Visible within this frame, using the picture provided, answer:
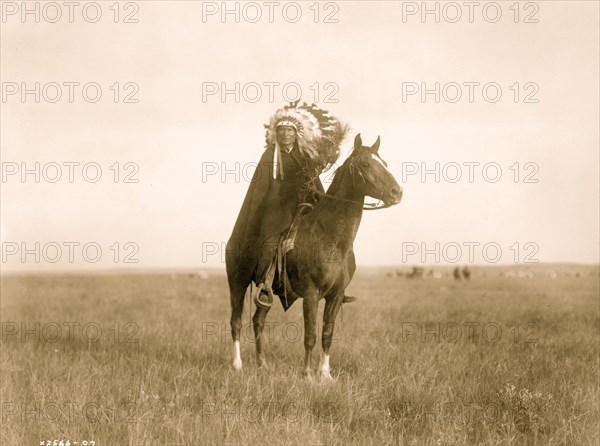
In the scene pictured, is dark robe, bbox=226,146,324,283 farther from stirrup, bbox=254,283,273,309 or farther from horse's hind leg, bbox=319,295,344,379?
horse's hind leg, bbox=319,295,344,379

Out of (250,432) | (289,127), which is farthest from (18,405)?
(289,127)

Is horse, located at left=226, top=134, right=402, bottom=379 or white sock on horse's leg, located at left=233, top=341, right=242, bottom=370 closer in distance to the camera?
horse, located at left=226, top=134, right=402, bottom=379

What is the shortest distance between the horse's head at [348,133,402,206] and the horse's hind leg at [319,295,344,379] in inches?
62.7

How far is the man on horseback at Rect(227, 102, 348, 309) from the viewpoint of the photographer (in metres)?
6.73

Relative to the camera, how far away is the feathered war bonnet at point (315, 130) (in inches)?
264

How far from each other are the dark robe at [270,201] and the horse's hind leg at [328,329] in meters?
0.98

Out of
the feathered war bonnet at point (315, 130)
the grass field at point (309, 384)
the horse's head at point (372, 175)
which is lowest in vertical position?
the grass field at point (309, 384)

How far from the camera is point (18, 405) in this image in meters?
5.62

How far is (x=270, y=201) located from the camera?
22.9 ft

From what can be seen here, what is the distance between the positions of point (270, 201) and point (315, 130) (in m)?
1.06

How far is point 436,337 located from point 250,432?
528cm

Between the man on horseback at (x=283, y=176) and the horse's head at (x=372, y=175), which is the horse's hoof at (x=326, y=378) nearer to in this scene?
the man on horseback at (x=283, y=176)

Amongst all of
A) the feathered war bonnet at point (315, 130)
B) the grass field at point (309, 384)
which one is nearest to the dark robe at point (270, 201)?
the feathered war bonnet at point (315, 130)

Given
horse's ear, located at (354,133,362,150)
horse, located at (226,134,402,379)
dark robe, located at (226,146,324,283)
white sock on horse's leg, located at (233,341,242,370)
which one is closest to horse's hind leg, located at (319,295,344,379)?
horse, located at (226,134,402,379)
